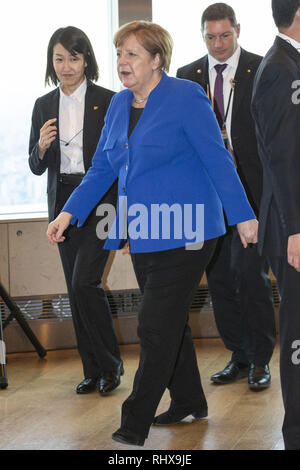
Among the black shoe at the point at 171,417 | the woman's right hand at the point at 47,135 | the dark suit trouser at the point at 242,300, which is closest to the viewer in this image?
the black shoe at the point at 171,417

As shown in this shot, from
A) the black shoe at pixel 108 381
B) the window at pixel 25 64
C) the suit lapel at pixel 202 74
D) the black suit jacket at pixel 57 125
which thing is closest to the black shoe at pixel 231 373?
the black shoe at pixel 108 381

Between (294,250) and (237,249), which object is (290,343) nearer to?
(294,250)

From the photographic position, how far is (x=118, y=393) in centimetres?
351

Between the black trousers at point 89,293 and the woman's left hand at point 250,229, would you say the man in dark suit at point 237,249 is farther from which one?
the woman's left hand at point 250,229

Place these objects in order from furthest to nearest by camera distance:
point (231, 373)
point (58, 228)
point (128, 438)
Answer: point (231, 373)
point (58, 228)
point (128, 438)

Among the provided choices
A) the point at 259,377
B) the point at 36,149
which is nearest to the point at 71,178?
the point at 36,149

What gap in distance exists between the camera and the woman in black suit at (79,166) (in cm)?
343

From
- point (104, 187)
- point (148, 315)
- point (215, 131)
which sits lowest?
point (148, 315)

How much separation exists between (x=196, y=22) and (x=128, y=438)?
2812 mm

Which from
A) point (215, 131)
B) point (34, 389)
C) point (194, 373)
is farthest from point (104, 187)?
point (34, 389)

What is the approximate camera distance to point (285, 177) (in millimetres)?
2211

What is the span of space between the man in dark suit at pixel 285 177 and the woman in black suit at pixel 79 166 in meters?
1.26

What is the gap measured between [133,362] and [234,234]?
993mm
